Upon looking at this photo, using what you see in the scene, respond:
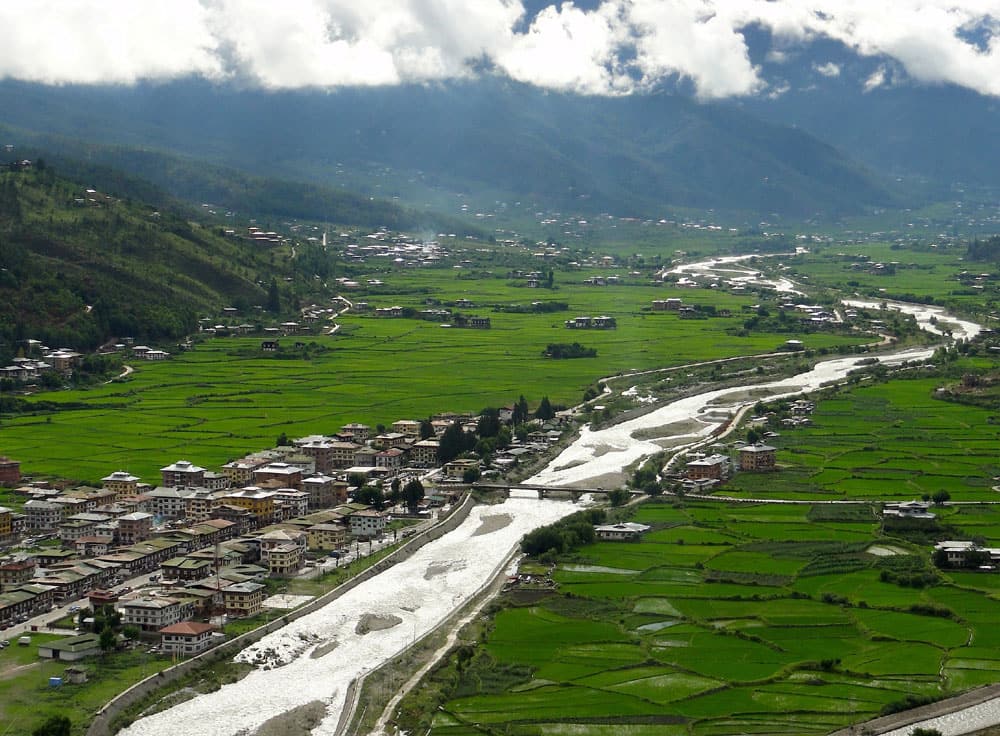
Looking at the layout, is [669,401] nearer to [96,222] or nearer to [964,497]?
[964,497]

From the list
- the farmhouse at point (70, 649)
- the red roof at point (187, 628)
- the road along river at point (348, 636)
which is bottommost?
the road along river at point (348, 636)

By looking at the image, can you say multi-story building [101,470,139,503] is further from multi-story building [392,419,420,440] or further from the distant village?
multi-story building [392,419,420,440]

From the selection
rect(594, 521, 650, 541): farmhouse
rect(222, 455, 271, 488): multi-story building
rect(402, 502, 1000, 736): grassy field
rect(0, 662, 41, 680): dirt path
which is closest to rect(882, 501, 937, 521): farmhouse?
rect(402, 502, 1000, 736): grassy field

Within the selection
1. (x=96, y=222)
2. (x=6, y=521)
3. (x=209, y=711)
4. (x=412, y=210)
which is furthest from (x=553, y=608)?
(x=412, y=210)

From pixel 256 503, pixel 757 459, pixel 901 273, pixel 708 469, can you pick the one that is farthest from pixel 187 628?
pixel 901 273

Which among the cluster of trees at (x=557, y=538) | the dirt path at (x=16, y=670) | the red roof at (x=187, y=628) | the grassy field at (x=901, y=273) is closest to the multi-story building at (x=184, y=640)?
the red roof at (x=187, y=628)

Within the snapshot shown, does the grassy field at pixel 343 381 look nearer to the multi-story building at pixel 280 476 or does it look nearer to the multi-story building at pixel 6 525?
the multi-story building at pixel 280 476

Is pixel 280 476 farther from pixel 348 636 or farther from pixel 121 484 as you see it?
pixel 348 636
